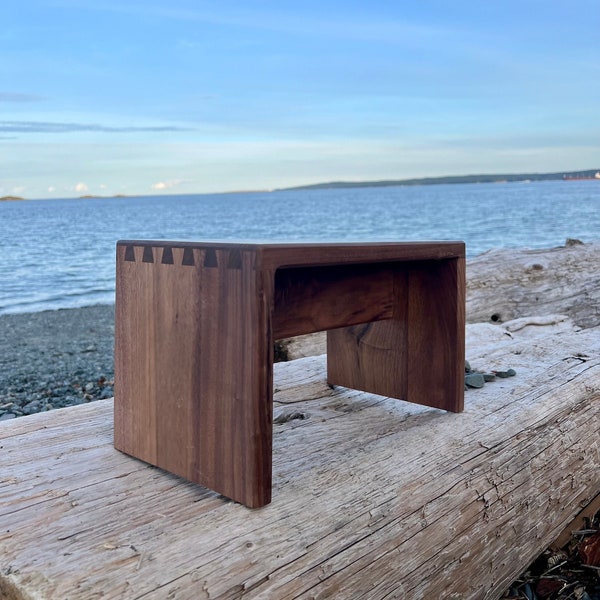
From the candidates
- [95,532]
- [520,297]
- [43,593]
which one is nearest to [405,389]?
[95,532]

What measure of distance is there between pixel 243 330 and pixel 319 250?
281 mm

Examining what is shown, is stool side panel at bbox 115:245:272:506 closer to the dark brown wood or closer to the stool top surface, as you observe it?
the stool top surface

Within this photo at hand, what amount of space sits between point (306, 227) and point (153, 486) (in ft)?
137

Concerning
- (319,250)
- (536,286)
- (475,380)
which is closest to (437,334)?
(475,380)

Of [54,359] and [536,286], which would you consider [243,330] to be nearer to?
[536,286]

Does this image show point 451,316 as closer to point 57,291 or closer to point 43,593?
point 43,593

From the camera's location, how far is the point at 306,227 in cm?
4306

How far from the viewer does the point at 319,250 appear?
1537 millimetres

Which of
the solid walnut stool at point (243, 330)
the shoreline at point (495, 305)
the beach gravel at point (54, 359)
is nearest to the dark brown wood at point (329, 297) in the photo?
the solid walnut stool at point (243, 330)

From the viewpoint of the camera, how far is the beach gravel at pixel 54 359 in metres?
5.06

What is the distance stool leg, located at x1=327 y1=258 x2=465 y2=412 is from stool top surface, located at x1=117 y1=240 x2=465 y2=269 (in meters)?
0.18

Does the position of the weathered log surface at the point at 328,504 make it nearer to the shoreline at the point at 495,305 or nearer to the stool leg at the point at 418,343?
the stool leg at the point at 418,343

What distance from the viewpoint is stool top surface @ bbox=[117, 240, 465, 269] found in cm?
143

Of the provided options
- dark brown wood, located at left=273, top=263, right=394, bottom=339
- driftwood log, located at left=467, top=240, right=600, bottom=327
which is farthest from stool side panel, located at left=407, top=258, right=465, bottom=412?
driftwood log, located at left=467, top=240, right=600, bottom=327
